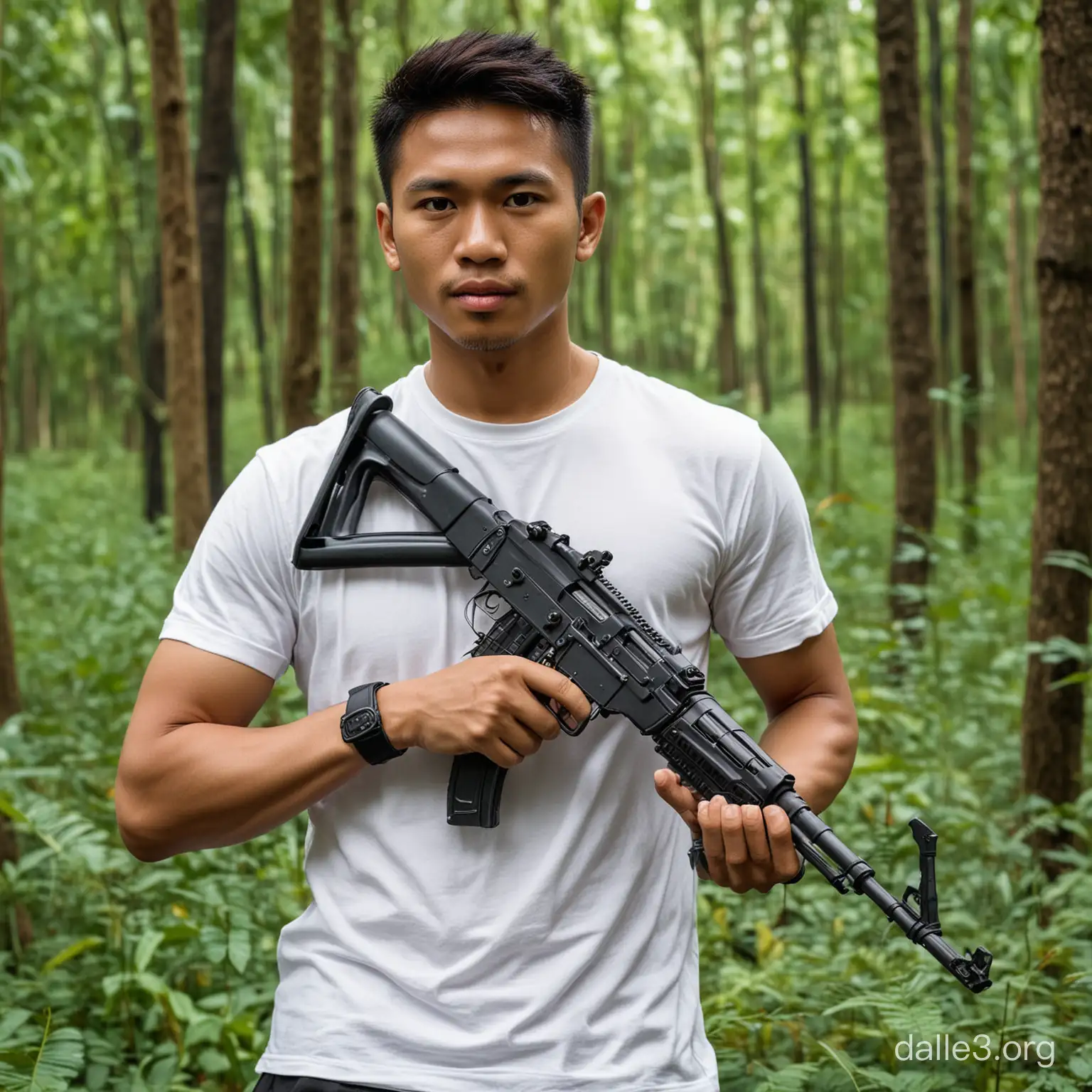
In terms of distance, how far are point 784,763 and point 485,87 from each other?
1.10m

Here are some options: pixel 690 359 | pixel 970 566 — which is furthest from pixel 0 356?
pixel 690 359

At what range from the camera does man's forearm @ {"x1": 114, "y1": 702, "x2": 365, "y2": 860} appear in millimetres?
1836

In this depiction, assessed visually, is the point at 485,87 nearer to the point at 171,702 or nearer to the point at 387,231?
the point at 387,231

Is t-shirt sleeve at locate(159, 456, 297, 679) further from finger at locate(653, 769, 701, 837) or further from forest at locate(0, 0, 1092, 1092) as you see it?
forest at locate(0, 0, 1092, 1092)

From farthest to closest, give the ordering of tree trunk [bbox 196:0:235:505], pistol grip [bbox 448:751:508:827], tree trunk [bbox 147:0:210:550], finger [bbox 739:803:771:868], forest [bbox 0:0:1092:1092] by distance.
Answer: tree trunk [bbox 196:0:235:505]
tree trunk [bbox 147:0:210:550]
forest [bbox 0:0:1092:1092]
pistol grip [bbox 448:751:508:827]
finger [bbox 739:803:771:868]

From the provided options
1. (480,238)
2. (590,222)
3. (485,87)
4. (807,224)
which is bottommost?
(480,238)

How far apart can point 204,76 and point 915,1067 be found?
8.66 m

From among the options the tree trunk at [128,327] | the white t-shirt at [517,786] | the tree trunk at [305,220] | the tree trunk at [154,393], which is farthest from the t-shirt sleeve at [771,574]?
the tree trunk at [128,327]

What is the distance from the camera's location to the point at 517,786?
6.16 ft

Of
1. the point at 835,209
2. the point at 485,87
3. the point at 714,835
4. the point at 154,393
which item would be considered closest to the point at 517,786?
the point at 714,835

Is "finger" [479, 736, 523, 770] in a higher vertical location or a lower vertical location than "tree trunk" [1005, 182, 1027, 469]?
lower

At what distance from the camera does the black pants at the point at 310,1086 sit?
175cm

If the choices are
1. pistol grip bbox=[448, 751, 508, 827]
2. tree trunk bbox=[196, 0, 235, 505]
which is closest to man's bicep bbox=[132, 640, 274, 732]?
pistol grip bbox=[448, 751, 508, 827]

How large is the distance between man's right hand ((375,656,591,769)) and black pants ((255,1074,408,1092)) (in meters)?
0.46
